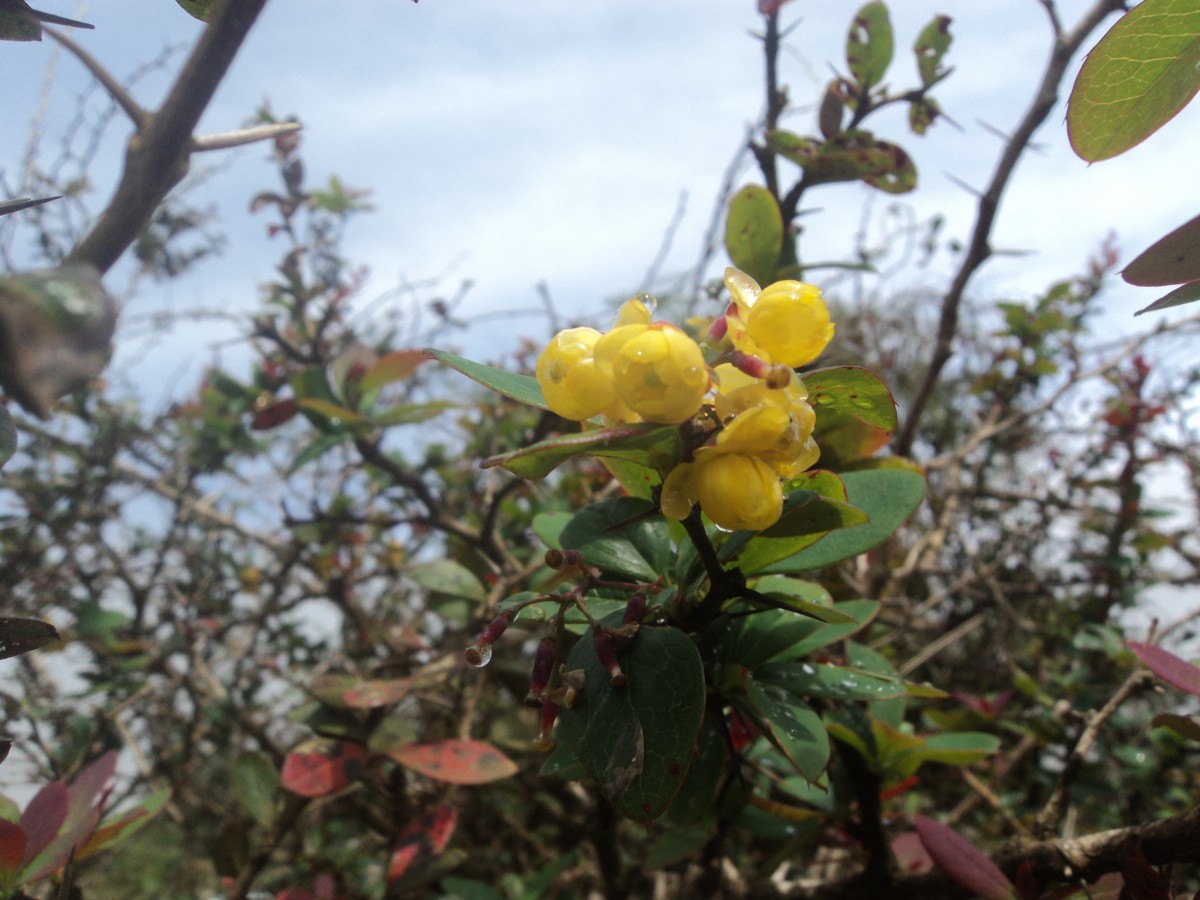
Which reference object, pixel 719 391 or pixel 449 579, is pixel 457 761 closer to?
pixel 449 579

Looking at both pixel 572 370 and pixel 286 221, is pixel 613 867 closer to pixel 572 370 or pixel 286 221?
pixel 572 370

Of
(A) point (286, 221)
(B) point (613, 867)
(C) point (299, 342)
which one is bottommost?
(B) point (613, 867)

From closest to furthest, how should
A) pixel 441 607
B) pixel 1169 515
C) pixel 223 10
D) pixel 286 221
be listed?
pixel 223 10 → pixel 441 607 → pixel 286 221 → pixel 1169 515

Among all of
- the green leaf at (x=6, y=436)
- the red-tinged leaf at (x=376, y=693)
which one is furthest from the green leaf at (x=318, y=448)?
the green leaf at (x=6, y=436)

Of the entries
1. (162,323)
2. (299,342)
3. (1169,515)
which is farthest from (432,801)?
(162,323)

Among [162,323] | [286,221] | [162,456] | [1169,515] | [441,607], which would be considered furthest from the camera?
[162,323]

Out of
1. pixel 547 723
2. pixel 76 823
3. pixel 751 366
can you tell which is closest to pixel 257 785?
pixel 76 823

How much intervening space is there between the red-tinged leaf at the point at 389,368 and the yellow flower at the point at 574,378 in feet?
2.82

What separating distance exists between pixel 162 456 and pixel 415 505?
90 cm

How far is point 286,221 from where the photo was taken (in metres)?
1.61

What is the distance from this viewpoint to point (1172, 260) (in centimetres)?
52

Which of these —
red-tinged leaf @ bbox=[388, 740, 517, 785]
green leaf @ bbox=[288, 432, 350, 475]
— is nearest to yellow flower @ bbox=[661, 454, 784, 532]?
red-tinged leaf @ bbox=[388, 740, 517, 785]

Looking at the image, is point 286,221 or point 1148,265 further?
point 286,221

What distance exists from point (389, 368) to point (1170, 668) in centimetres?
115
